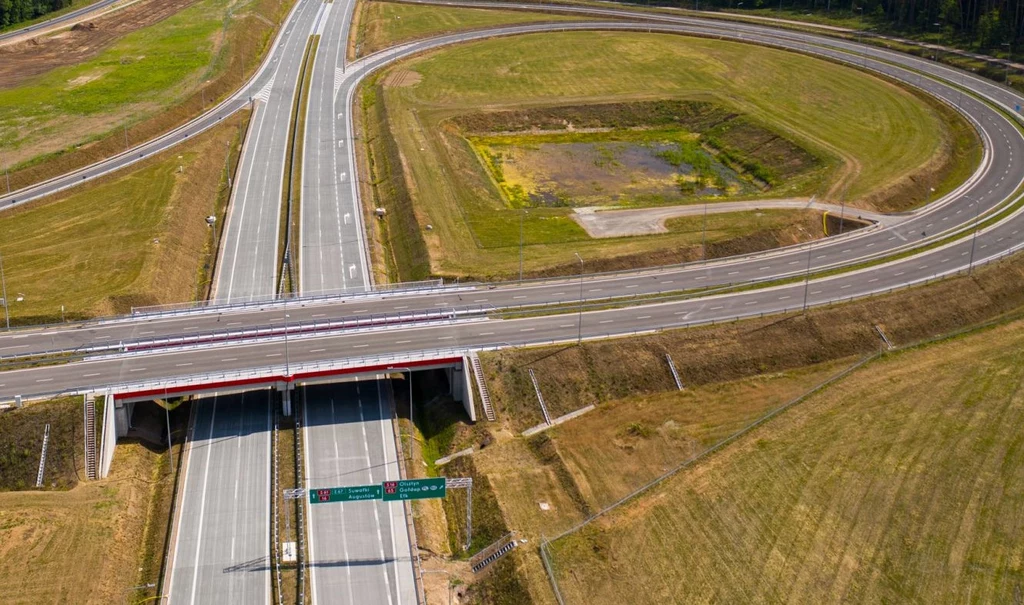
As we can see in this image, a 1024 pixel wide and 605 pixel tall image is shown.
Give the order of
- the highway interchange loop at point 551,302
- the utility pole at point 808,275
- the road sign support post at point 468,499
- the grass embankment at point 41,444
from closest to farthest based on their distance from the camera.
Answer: the road sign support post at point 468,499 < the grass embankment at point 41,444 < the highway interchange loop at point 551,302 < the utility pole at point 808,275

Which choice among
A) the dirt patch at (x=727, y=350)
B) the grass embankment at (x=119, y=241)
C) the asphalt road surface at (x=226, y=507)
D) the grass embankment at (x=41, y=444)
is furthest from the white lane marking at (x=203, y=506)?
the dirt patch at (x=727, y=350)

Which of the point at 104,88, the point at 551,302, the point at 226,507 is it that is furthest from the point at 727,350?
the point at 104,88

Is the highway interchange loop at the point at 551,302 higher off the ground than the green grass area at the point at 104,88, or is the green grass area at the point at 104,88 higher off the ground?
the green grass area at the point at 104,88

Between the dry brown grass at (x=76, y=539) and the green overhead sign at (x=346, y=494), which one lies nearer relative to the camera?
the dry brown grass at (x=76, y=539)

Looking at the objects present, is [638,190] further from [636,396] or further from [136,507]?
[136,507]

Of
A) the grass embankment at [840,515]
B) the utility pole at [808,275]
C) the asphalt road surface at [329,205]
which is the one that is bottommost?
the grass embankment at [840,515]

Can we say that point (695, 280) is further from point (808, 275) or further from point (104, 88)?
point (104, 88)

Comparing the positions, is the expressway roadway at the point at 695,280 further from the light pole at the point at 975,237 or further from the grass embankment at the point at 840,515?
the grass embankment at the point at 840,515

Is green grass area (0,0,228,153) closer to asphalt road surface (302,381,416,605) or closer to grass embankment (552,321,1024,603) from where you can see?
asphalt road surface (302,381,416,605)
